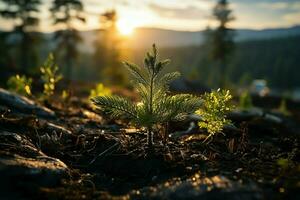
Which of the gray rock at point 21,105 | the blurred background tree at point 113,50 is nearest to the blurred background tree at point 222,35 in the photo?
the blurred background tree at point 113,50

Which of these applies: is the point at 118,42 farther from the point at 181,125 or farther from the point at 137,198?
the point at 137,198

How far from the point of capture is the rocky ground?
5.39m

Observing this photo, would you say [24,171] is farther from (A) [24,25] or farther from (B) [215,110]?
(A) [24,25]

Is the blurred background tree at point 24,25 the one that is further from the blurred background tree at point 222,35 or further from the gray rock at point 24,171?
the gray rock at point 24,171

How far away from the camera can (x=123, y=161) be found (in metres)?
6.92

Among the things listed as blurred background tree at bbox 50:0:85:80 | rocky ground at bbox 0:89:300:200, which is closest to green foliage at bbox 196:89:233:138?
rocky ground at bbox 0:89:300:200

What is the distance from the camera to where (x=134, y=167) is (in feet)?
22.1

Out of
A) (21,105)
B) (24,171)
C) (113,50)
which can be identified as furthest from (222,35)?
(24,171)

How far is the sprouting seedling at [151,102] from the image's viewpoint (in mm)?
6934

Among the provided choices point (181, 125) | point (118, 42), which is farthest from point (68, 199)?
point (118, 42)

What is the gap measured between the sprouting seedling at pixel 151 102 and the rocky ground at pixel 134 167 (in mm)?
541

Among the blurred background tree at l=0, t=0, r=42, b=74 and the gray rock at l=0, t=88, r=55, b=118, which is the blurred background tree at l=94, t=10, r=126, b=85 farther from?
the gray rock at l=0, t=88, r=55, b=118

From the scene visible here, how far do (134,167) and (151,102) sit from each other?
107 centimetres

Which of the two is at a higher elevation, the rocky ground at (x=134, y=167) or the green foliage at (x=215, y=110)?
the green foliage at (x=215, y=110)
